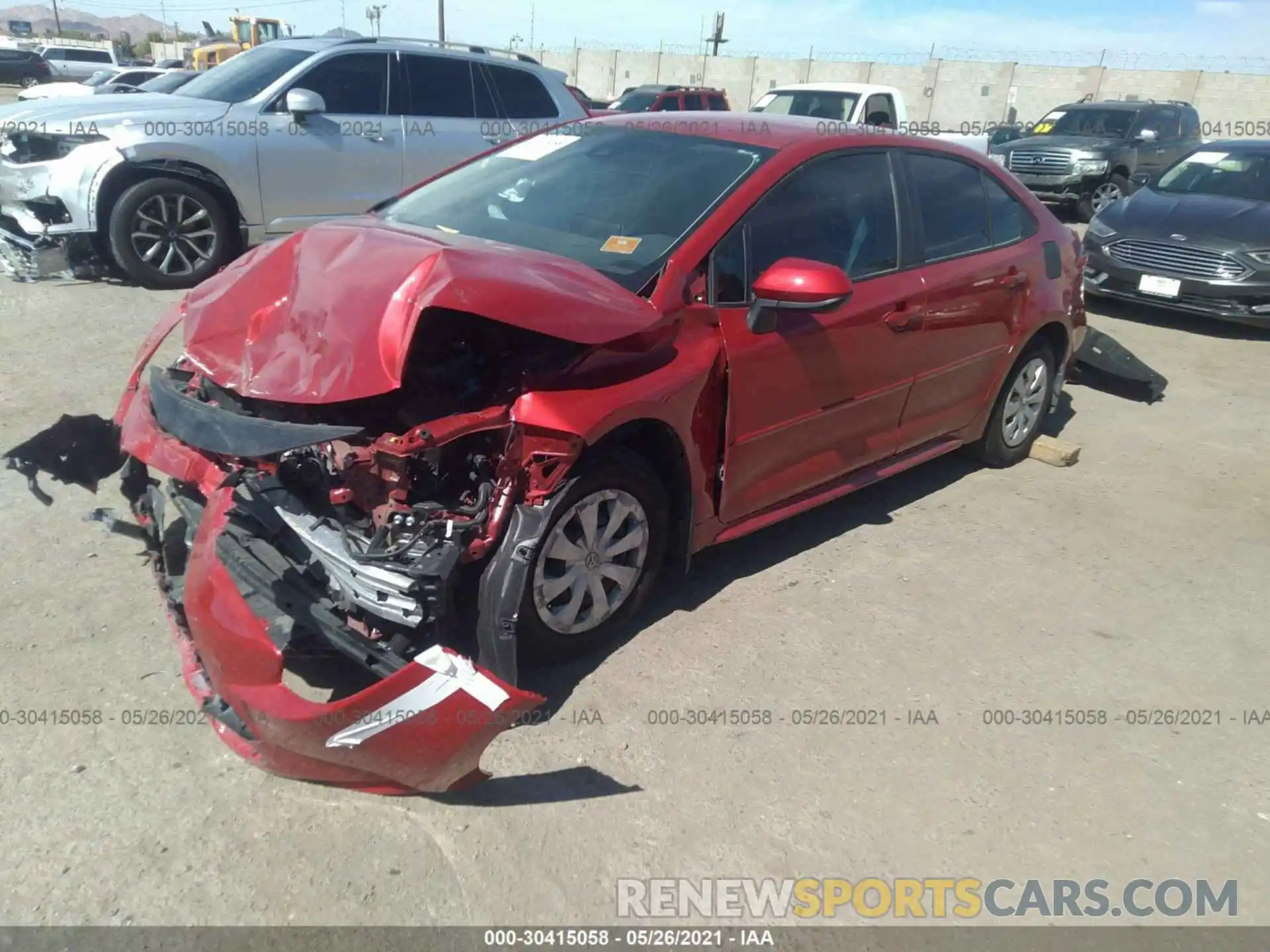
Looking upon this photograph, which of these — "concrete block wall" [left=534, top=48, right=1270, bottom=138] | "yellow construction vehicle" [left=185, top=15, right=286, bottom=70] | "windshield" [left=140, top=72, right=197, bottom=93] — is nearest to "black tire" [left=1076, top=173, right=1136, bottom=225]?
"windshield" [left=140, top=72, right=197, bottom=93]

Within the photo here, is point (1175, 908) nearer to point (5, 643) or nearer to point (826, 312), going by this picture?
point (826, 312)

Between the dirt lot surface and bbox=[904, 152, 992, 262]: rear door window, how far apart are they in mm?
1307

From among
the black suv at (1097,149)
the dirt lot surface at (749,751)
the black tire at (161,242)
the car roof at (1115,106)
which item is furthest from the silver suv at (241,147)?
the car roof at (1115,106)

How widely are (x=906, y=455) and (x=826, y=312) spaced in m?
1.21

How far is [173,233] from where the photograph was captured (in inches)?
289

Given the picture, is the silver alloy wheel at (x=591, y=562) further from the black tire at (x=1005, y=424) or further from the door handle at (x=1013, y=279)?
the black tire at (x=1005, y=424)

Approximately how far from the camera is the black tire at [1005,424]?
511 cm

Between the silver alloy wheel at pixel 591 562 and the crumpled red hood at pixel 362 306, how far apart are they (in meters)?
0.57

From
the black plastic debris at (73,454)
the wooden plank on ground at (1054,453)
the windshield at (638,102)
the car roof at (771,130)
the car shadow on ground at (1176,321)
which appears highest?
the car roof at (771,130)

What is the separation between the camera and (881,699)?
3.31 metres

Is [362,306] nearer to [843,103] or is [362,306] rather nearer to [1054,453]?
[1054,453]

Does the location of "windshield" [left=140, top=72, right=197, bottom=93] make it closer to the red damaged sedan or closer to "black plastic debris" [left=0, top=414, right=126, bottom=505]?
the red damaged sedan

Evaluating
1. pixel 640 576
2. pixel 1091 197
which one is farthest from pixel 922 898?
pixel 1091 197

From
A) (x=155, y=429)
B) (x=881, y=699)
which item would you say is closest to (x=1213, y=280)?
(x=881, y=699)
